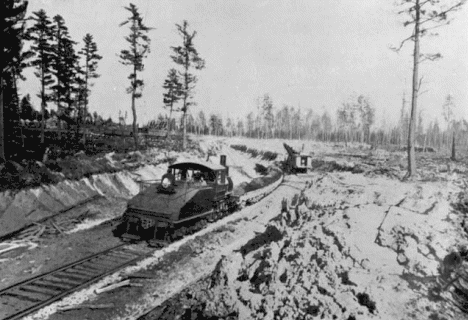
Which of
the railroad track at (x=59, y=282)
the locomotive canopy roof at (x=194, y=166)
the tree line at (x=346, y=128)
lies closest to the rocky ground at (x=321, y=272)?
the railroad track at (x=59, y=282)

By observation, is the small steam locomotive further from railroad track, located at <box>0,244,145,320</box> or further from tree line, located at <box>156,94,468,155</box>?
tree line, located at <box>156,94,468,155</box>

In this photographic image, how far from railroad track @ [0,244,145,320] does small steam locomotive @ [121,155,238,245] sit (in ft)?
4.01

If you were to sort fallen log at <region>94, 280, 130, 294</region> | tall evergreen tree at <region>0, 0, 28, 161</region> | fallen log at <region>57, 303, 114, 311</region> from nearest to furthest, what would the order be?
fallen log at <region>57, 303, 114, 311</region> < fallen log at <region>94, 280, 130, 294</region> < tall evergreen tree at <region>0, 0, 28, 161</region>

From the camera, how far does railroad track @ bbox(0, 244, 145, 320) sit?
763cm

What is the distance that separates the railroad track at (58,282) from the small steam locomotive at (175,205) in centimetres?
122

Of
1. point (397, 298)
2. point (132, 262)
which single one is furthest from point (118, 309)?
point (397, 298)

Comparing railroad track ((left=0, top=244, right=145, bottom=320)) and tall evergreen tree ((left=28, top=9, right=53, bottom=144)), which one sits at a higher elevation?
tall evergreen tree ((left=28, top=9, right=53, bottom=144))

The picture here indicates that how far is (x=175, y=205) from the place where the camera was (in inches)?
472

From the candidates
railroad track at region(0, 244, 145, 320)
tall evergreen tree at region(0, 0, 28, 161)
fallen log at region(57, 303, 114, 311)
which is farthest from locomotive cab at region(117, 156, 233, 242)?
tall evergreen tree at region(0, 0, 28, 161)

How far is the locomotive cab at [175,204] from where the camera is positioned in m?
11.9

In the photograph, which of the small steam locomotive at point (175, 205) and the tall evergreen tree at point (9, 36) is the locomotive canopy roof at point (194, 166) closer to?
the small steam locomotive at point (175, 205)

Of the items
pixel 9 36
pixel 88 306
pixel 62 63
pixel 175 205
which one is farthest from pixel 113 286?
pixel 62 63

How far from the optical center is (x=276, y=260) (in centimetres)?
784

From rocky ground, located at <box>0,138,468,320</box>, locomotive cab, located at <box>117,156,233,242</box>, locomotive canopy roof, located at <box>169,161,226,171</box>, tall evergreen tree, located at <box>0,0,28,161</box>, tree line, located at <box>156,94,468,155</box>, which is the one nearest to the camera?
rocky ground, located at <box>0,138,468,320</box>
